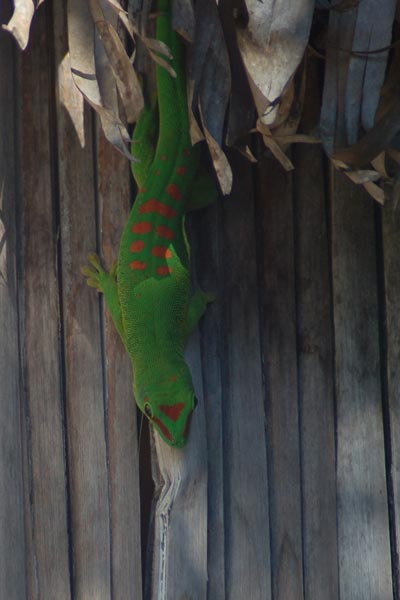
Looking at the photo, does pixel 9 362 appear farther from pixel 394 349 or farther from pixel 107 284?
pixel 394 349

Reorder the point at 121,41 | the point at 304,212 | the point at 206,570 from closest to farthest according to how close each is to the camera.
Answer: the point at 121,41
the point at 206,570
the point at 304,212

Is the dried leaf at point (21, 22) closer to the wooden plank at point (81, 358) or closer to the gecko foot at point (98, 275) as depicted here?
the wooden plank at point (81, 358)

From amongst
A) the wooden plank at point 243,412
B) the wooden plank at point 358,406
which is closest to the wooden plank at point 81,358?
the wooden plank at point 243,412

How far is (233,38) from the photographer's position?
129 inches

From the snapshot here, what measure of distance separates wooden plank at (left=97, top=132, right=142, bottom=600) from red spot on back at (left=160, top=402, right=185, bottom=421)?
0.72ft

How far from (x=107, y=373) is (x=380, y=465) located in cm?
106

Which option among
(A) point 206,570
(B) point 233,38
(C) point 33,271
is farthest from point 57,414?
(B) point 233,38

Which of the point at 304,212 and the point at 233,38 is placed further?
the point at 304,212

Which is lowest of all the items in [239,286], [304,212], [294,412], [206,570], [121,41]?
[206,570]

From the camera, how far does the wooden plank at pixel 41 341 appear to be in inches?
138

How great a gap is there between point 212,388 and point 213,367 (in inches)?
3.0

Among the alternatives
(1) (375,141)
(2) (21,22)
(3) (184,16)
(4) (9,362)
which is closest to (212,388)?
(4) (9,362)

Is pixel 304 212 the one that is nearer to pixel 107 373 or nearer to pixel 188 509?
pixel 107 373

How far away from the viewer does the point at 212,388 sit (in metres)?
3.63
